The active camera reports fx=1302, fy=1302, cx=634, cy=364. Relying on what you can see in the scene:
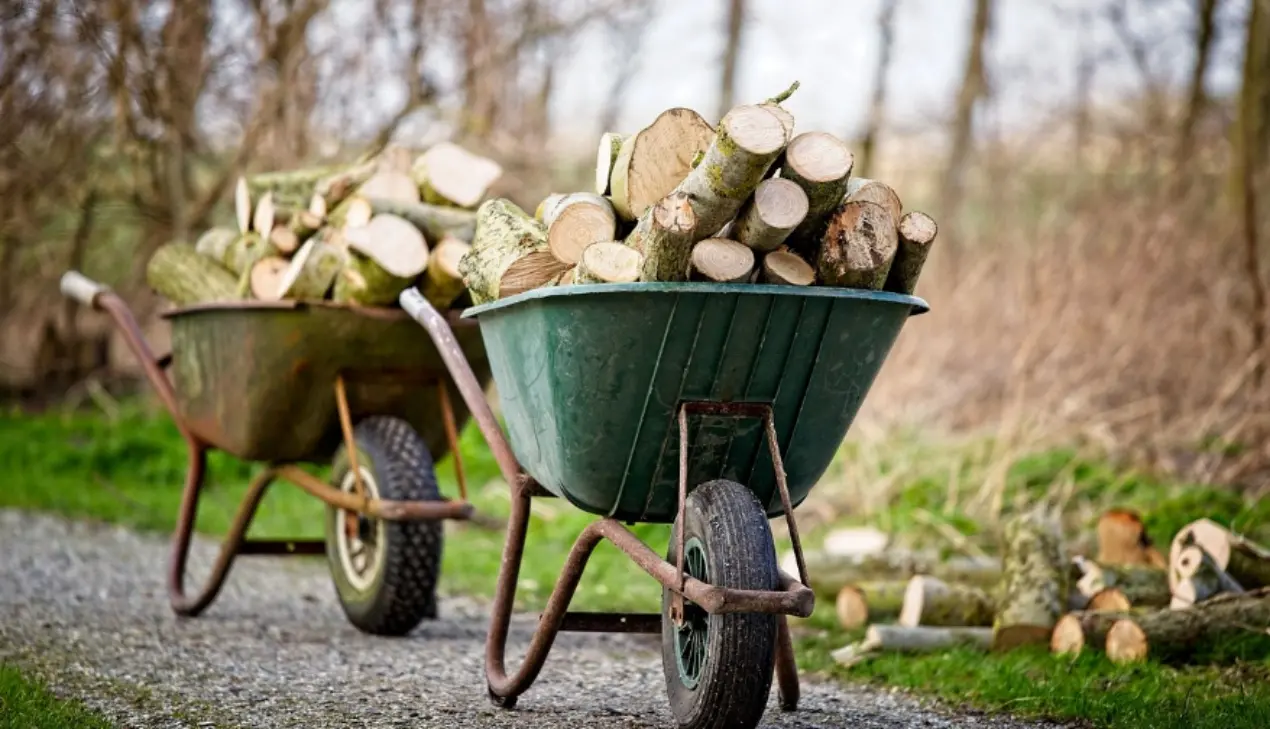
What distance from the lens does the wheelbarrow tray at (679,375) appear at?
242cm

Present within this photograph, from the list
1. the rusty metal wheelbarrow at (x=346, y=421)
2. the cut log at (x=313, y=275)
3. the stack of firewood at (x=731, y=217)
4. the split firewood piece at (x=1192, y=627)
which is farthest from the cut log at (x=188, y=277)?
the split firewood piece at (x=1192, y=627)

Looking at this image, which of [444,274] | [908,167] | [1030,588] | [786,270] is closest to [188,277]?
[444,274]

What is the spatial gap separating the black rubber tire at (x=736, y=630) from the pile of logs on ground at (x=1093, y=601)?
1.37m

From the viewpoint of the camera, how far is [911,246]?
258 centimetres

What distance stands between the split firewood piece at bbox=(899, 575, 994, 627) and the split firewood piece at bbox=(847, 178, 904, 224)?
1.65 meters

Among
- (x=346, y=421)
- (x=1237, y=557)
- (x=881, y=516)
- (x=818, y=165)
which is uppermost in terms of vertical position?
(x=818, y=165)

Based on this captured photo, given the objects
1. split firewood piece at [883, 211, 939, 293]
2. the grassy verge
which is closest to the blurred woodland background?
the grassy verge

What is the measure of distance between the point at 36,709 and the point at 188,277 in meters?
1.97

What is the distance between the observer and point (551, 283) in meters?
2.81

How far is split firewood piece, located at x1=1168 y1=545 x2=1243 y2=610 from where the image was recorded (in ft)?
11.9

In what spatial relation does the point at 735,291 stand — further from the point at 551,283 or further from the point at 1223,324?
the point at 1223,324

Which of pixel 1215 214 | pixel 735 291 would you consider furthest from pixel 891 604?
pixel 1215 214

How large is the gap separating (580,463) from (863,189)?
0.78 m

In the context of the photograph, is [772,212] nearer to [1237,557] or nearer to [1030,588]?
[1030,588]
